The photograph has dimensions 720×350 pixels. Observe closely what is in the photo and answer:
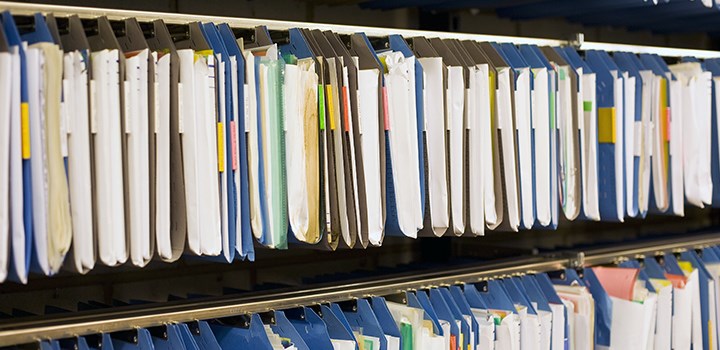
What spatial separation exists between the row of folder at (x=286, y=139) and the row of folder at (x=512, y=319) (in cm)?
17

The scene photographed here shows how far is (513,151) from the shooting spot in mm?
2176

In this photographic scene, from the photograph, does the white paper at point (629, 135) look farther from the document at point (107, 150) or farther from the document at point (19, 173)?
the document at point (19, 173)

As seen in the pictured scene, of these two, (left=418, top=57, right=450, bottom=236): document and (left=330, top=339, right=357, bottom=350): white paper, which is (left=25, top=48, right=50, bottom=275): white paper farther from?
(left=418, top=57, right=450, bottom=236): document

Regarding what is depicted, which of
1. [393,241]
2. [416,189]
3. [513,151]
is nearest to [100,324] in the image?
[416,189]

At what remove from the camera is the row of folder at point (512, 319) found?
191cm

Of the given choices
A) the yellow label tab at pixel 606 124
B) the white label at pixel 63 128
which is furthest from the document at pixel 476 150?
the white label at pixel 63 128

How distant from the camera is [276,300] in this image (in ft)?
6.49

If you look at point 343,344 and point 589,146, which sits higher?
point 589,146

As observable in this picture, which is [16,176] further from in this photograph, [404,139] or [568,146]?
[568,146]

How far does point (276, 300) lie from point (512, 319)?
1.96ft

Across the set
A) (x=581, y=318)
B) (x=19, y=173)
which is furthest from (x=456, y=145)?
(x=19, y=173)

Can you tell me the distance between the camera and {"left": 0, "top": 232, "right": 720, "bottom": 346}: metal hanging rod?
67.4 inches

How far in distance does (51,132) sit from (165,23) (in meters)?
0.39

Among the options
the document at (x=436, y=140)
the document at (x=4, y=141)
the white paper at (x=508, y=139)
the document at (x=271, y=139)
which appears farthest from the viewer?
the white paper at (x=508, y=139)
